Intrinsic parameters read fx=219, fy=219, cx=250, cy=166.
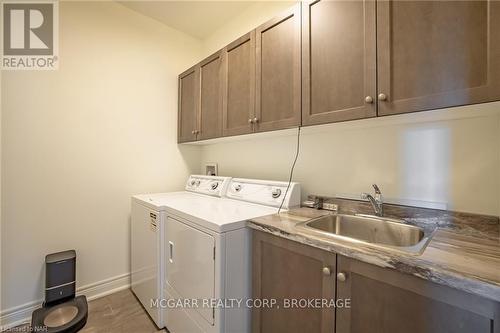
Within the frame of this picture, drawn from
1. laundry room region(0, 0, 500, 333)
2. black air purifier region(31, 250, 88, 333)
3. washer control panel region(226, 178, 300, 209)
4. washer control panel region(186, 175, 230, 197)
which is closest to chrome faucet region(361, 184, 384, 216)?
laundry room region(0, 0, 500, 333)

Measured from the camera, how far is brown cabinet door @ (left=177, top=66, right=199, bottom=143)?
220cm

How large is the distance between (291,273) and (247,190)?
841 mm

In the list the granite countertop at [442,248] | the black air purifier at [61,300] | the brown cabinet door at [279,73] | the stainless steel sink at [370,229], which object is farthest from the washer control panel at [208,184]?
the black air purifier at [61,300]

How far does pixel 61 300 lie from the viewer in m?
1.69

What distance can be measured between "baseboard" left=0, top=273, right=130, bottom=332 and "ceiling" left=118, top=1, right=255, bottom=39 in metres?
2.61

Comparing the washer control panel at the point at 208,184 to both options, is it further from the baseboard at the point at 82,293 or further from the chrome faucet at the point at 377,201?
the chrome faucet at the point at 377,201

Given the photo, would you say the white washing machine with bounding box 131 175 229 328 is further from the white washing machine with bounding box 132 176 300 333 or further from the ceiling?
the ceiling

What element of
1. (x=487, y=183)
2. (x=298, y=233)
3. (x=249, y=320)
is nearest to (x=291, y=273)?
(x=298, y=233)

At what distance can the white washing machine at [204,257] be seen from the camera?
3.76 feet

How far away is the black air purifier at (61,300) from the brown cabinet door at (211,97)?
147cm

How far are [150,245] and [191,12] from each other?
7.25 ft

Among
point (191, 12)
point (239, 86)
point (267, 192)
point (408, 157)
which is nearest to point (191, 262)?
point (267, 192)

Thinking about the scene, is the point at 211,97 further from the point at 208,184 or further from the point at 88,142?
the point at 88,142

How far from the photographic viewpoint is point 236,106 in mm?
1741
